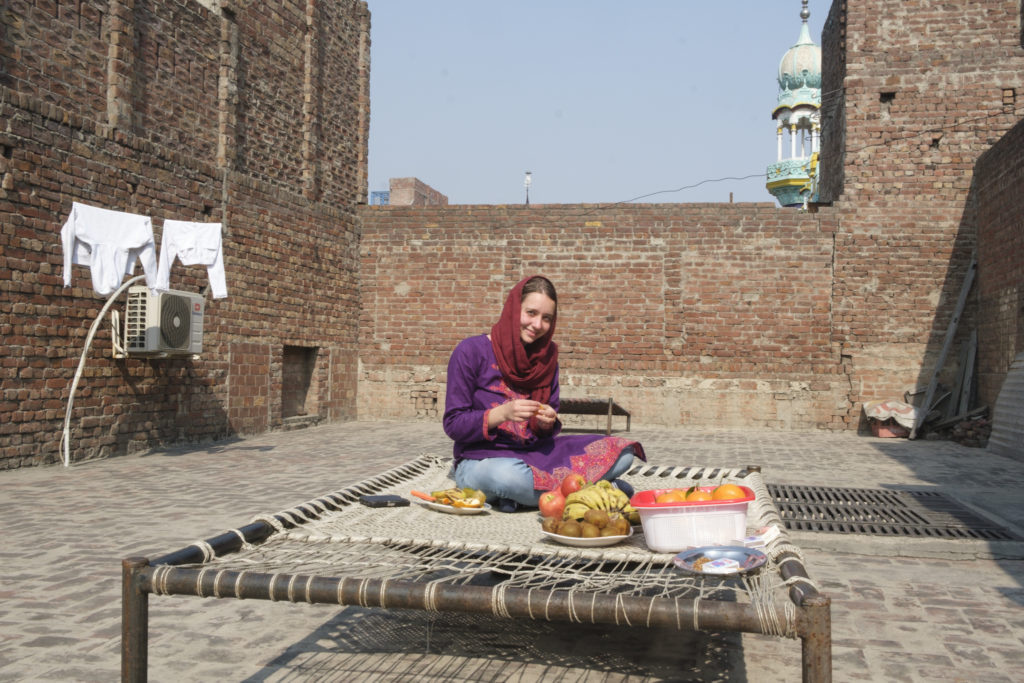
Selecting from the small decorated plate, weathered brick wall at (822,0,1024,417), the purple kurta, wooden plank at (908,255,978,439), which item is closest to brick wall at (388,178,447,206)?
weathered brick wall at (822,0,1024,417)

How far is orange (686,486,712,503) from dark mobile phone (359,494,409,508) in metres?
1.46

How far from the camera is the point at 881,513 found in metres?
6.20

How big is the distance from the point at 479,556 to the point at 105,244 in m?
7.18

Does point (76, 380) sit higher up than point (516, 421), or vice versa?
point (516, 421)

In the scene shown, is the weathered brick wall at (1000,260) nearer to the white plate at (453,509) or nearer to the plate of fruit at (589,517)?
the plate of fruit at (589,517)

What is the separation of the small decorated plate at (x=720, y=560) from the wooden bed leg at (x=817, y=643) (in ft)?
1.33

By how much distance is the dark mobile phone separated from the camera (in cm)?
386

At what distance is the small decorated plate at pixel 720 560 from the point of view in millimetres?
2592

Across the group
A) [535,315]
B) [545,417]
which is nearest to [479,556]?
[545,417]

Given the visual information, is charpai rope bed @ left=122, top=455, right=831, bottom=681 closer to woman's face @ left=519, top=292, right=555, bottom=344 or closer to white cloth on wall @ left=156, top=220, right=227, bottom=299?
woman's face @ left=519, top=292, right=555, bottom=344

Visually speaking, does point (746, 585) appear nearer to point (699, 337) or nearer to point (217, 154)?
point (217, 154)

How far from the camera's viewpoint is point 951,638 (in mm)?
3498

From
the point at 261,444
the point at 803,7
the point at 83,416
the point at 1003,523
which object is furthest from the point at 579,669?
the point at 803,7

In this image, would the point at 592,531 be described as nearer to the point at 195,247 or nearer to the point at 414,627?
the point at 414,627
